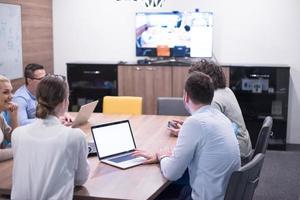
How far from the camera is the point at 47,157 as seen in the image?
2.18 meters

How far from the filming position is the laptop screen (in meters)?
2.81

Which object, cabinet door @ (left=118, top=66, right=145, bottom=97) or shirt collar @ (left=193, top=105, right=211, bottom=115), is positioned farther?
cabinet door @ (left=118, top=66, right=145, bottom=97)

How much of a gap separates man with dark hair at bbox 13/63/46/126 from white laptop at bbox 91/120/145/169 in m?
1.01

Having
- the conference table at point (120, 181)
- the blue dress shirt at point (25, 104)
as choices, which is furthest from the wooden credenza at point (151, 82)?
the conference table at point (120, 181)

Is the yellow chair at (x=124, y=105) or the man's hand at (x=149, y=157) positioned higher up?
the yellow chair at (x=124, y=105)

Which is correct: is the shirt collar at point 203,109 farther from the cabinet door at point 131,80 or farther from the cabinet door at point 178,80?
the cabinet door at point 131,80

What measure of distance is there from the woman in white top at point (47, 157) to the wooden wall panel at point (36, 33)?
358 centimetres

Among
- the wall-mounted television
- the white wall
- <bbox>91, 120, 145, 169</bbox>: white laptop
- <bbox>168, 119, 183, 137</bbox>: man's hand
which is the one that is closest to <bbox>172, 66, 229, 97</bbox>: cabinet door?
the wall-mounted television

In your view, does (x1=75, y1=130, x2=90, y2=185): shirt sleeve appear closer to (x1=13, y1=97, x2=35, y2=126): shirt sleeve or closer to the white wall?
(x1=13, y1=97, x2=35, y2=126): shirt sleeve

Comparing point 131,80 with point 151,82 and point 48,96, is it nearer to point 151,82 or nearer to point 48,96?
point 151,82

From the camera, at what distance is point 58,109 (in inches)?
91.1

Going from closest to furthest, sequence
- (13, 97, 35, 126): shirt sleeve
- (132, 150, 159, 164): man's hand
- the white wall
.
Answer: (132, 150, 159, 164): man's hand → (13, 97, 35, 126): shirt sleeve → the white wall

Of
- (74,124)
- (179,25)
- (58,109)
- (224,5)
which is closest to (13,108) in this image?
(74,124)

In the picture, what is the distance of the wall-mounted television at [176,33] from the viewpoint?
6.02 metres
